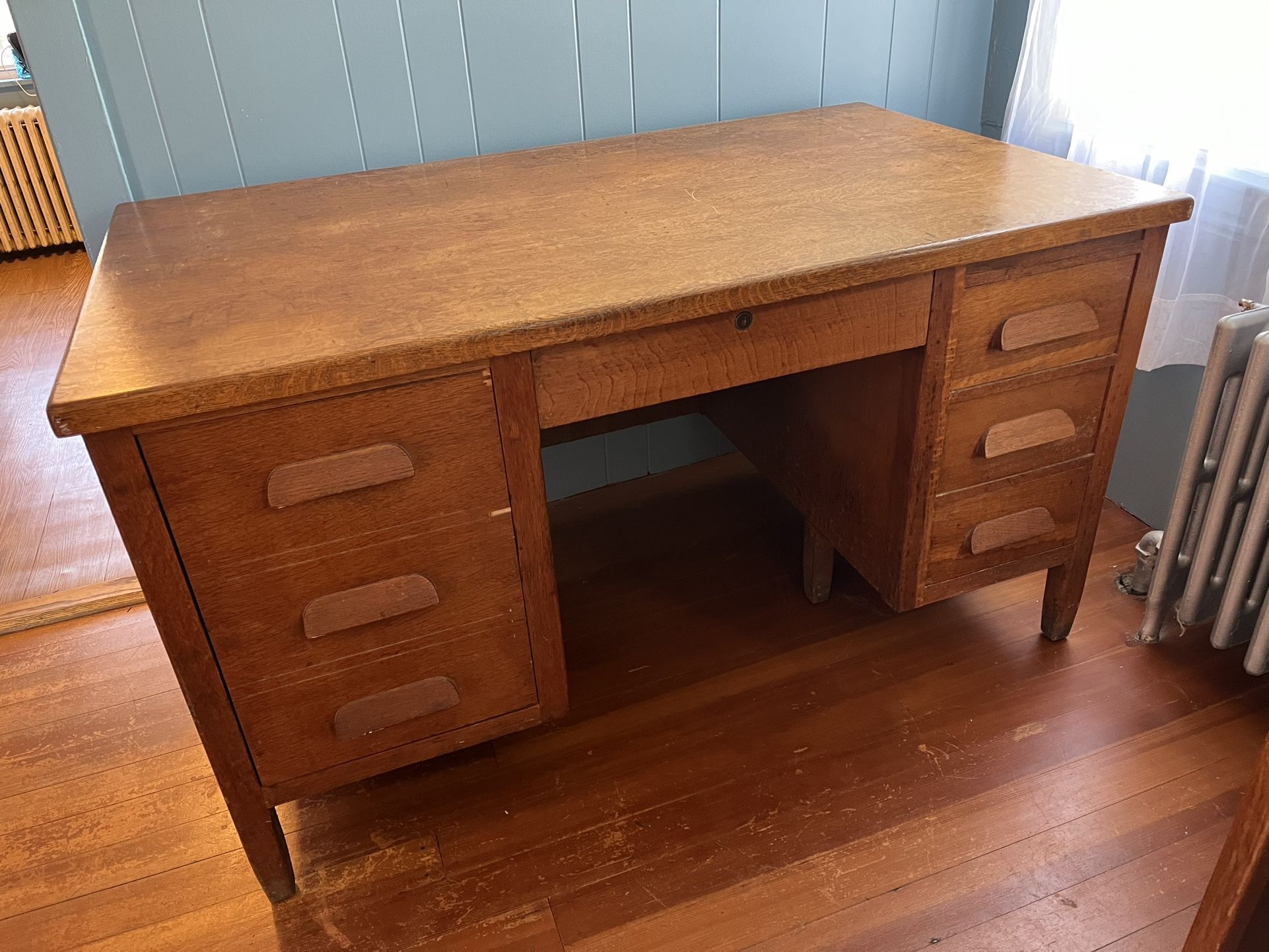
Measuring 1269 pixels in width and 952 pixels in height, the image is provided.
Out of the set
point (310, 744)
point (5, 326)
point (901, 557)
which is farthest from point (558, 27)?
point (5, 326)

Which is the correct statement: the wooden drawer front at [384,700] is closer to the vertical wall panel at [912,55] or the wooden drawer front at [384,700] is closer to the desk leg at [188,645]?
the desk leg at [188,645]

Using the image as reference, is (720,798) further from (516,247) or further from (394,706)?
(516,247)

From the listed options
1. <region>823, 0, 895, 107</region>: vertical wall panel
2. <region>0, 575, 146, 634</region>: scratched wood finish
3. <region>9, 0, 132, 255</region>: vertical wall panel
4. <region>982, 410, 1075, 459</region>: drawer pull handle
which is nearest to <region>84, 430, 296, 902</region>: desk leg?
<region>9, 0, 132, 255</region>: vertical wall panel

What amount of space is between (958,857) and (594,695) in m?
0.60

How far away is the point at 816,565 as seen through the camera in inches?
67.5

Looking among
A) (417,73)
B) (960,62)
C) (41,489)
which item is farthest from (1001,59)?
(41,489)

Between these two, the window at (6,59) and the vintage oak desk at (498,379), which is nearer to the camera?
the vintage oak desk at (498,379)

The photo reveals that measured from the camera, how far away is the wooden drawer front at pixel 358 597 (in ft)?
3.41

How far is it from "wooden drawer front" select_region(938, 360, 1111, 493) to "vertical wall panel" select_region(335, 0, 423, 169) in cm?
100

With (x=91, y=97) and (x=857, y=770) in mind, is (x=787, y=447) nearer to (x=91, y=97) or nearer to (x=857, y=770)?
(x=857, y=770)

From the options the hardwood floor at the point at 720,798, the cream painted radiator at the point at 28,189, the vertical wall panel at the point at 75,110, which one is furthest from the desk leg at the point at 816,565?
the cream painted radiator at the point at 28,189

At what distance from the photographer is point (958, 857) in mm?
1279

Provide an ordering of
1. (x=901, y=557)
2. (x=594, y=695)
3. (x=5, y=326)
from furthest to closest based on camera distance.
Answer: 1. (x=5, y=326)
2. (x=594, y=695)
3. (x=901, y=557)

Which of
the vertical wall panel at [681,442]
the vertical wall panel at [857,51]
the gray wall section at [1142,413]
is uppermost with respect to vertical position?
the vertical wall panel at [857,51]
